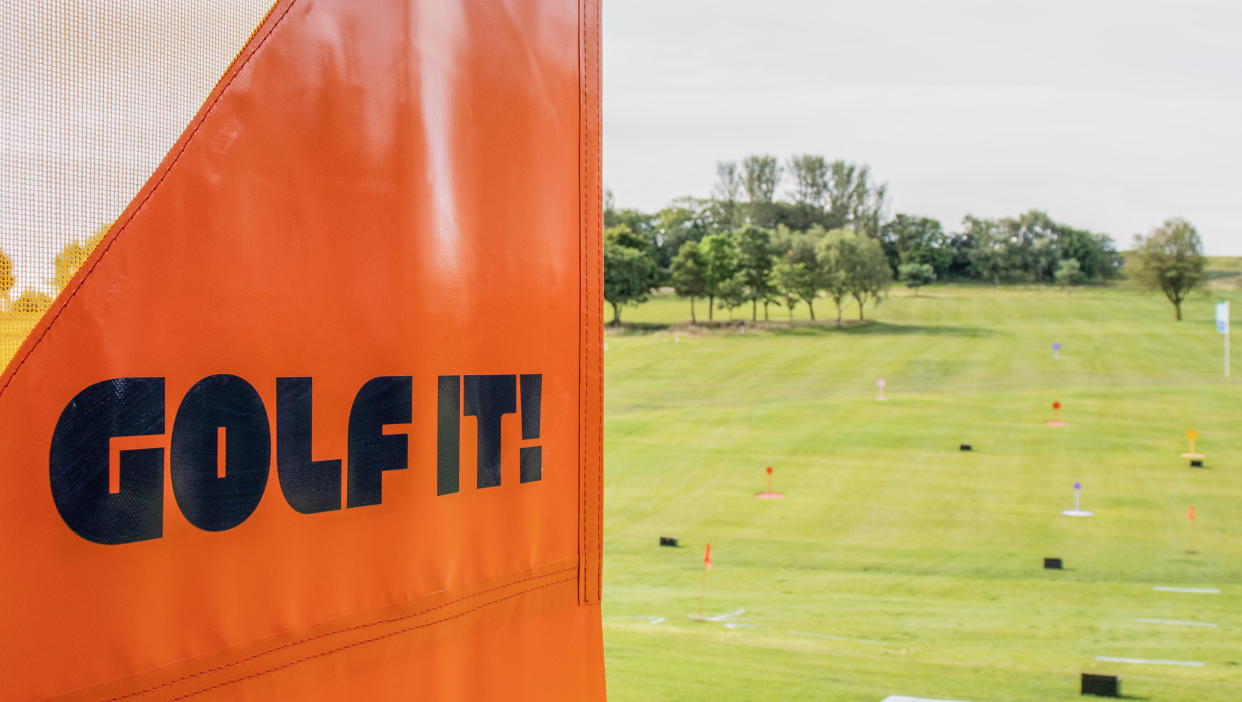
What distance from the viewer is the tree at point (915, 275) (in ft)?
345

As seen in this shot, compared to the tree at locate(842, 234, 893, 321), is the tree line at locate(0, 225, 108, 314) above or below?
below

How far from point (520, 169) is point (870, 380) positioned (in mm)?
56642

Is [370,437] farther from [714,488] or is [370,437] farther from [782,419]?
[782,419]

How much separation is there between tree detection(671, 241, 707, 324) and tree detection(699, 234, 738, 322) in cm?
30

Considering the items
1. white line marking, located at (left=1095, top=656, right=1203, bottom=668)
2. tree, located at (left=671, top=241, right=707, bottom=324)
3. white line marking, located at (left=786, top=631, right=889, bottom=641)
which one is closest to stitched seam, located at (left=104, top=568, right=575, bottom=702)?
white line marking, located at (left=786, top=631, right=889, bottom=641)

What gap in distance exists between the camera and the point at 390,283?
2824 millimetres

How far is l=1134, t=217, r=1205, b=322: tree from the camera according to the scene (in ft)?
250

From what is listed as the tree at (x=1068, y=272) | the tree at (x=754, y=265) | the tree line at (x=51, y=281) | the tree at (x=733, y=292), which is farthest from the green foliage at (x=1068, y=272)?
the tree line at (x=51, y=281)

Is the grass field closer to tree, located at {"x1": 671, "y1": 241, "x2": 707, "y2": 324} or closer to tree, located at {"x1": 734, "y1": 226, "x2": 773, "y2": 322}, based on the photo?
tree, located at {"x1": 734, "y1": 226, "x2": 773, "y2": 322}

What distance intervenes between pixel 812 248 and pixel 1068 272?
106 ft

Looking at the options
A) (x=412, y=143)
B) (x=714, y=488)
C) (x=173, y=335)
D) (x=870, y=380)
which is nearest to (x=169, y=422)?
(x=173, y=335)

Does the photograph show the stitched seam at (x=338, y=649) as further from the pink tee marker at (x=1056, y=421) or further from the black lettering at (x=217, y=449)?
the pink tee marker at (x=1056, y=421)

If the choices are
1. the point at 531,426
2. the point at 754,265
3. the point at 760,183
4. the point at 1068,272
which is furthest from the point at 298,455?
the point at 760,183

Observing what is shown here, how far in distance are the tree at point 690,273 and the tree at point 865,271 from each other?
1225 centimetres
